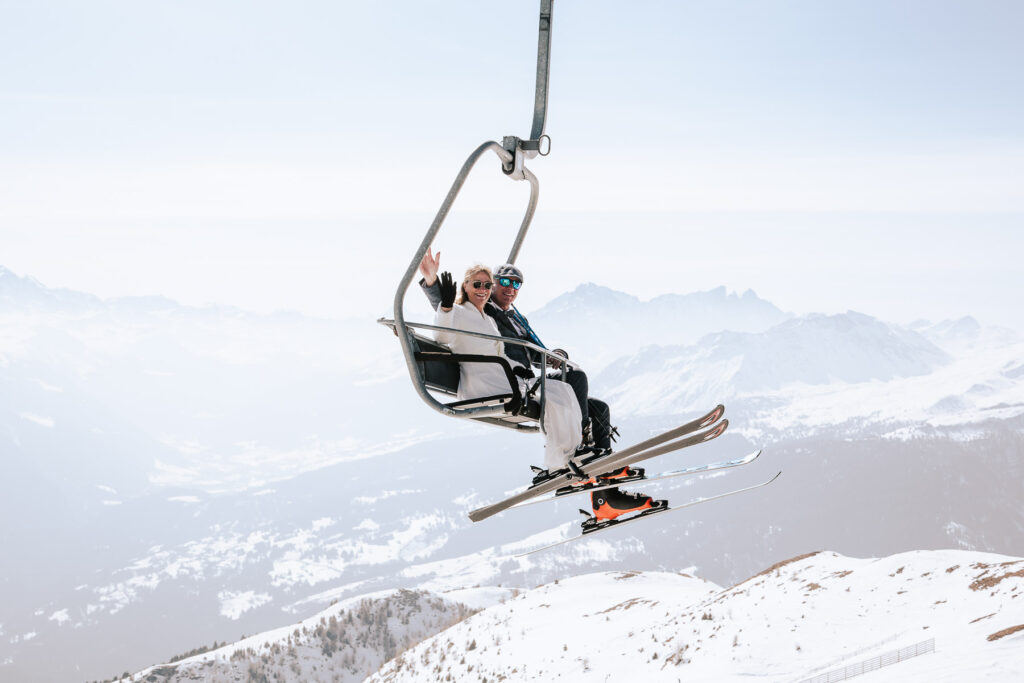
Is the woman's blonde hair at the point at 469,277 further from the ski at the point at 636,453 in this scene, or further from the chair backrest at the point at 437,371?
the ski at the point at 636,453

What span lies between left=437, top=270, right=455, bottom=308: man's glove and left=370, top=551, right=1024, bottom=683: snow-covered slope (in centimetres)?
1128

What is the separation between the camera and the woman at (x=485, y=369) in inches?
304

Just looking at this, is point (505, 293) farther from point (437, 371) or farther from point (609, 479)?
point (609, 479)

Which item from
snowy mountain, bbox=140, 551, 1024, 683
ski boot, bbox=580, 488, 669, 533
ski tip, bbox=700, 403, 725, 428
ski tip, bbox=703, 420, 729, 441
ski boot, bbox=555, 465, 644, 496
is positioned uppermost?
ski tip, bbox=700, 403, 725, 428

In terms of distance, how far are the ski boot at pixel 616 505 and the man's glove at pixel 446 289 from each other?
318cm

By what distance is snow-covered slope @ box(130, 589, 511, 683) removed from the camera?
40.3 meters

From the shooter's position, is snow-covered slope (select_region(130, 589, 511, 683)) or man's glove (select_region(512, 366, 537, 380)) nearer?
→ man's glove (select_region(512, 366, 537, 380))

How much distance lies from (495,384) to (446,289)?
1.09 meters

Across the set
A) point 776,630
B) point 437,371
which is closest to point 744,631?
point 776,630

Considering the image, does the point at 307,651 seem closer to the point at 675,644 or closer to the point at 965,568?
the point at 675,644

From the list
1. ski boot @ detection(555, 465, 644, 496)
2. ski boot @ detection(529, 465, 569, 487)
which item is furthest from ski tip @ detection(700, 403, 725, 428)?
ski boot @ detection(529, 465, 569, 487)

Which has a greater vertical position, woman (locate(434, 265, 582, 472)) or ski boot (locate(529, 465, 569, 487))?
woman (locate(434, 265, 582, 472))

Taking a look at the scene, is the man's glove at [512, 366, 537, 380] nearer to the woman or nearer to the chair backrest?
the woman

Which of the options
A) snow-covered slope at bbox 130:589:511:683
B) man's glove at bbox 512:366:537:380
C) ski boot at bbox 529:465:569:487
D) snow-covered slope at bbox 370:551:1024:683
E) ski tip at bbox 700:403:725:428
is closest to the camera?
ski tip at bbox 700:403:725:428
